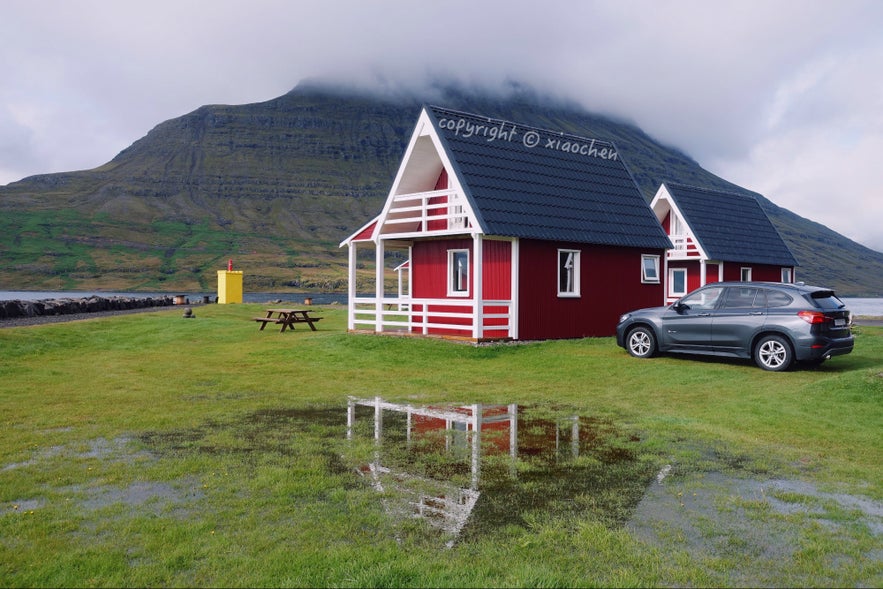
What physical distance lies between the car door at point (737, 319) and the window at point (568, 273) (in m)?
7.13

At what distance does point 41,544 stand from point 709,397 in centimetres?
1078

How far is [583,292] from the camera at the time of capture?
79.0ft

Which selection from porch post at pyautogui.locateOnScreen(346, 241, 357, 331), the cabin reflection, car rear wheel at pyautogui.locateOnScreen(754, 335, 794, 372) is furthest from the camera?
porch post at pyautogui.locateOnScreen(346, 241, 357, 331)

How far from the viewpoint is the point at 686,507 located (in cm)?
630

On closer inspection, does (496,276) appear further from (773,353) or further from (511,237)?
(773,353)

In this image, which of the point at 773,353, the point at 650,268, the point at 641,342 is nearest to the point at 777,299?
the point at 773,353

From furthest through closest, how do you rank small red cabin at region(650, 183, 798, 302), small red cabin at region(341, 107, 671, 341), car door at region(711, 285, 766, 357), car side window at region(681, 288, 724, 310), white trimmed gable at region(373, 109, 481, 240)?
small red cabin at region(650, 183, 798, 302)
white trimmed gable at region(373, 109, 481, 240)
small red cabin at region(341, 107, 671, 341)
car side window at region(681, 288, 724, 310)
car door at region(711, 285, 766, 357)

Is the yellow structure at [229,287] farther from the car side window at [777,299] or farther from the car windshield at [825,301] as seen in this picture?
the car windshield at [825,301]

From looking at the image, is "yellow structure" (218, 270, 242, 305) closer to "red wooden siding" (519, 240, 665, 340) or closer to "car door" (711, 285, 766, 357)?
"red wooden siding" (519, 240, 665, 340)

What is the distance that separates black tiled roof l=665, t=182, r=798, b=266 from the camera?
1395 inches

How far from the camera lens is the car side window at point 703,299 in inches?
674

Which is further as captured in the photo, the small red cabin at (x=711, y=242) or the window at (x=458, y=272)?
the small red cabin at (x=711, y=242)

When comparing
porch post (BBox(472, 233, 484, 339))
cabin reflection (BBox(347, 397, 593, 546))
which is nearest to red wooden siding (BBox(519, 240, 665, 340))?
porch post (BBox(472, 233, 484, 339))

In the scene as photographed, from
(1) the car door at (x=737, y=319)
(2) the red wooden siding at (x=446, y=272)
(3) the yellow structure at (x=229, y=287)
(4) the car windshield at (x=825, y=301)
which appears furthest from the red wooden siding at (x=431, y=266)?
(3) the yellow structure at (x=229, y=287)
